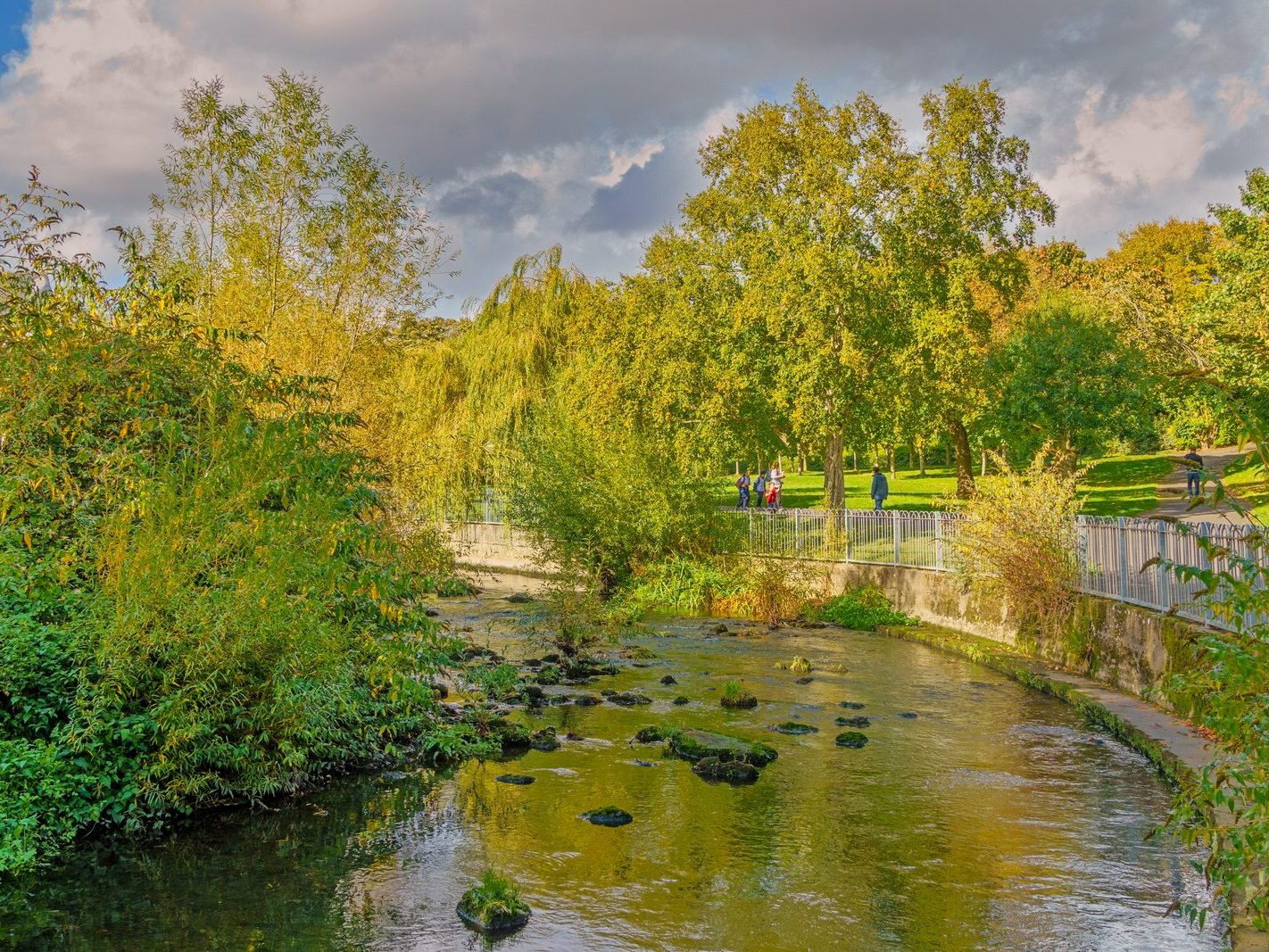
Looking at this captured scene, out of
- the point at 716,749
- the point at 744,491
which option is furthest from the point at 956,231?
the point at 716,749

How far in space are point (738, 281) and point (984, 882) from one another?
1006 inches

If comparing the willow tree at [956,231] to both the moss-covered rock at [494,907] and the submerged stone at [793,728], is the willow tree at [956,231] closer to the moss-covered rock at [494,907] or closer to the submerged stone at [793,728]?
the submerged stone at [793,728]

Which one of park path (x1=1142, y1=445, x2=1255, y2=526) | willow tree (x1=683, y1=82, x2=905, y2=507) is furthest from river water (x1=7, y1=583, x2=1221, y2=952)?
park path (x1=1142, y1=445, x2=1255, y2=526)

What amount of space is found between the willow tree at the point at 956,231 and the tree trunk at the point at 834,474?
9.44ft

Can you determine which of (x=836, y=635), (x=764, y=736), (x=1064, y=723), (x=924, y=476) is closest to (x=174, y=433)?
(x=764, y=736)

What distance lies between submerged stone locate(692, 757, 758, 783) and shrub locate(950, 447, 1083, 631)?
760 centimetres

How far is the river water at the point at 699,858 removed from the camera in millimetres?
7129

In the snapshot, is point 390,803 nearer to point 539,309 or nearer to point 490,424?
point 490,424

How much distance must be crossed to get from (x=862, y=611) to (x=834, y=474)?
27.1 feet

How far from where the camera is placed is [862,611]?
22891mm

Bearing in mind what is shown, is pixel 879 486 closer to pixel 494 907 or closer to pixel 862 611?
pixel 862 611

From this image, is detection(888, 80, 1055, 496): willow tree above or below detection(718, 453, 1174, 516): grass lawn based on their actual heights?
above

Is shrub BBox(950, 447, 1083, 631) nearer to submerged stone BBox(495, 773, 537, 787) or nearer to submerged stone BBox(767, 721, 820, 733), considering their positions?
submerged stone BBox(767, 721, 820, 733)

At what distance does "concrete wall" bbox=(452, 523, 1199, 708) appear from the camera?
12.7 metres
